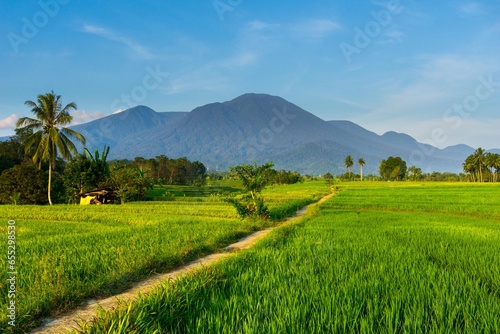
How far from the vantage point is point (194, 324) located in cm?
342

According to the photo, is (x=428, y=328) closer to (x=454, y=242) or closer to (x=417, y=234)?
(x=454, y=242)

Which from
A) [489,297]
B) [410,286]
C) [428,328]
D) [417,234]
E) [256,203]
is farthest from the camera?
[256,203]

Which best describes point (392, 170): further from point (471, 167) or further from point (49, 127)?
point (49, 127)

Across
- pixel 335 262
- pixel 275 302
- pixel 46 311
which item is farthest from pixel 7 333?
pixel 335 262

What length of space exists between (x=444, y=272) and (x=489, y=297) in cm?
130

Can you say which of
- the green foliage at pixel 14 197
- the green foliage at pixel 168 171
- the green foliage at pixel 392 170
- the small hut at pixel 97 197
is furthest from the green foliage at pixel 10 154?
the green foliage at pixel 392 170

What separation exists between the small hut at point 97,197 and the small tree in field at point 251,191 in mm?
22698

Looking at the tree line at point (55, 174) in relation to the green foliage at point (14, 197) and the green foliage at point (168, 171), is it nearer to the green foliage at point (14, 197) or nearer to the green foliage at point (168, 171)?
the green foliage at point (14, 197)

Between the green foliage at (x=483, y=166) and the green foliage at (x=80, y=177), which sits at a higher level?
the green foliage at (x=483, y=166)

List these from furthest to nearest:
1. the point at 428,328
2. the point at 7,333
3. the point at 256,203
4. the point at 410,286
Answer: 1. the point at 256,203
2. the point at 410,286
3. the point at 7,333
4. the point at 428,328

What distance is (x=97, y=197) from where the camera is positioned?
113 ft

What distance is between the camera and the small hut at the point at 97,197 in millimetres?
34312

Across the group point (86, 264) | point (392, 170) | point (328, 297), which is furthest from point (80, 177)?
point (392, 170)

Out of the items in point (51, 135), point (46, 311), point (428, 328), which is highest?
point (51, 135)
